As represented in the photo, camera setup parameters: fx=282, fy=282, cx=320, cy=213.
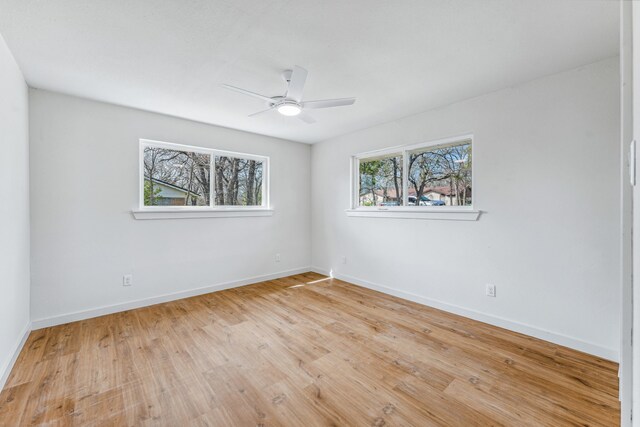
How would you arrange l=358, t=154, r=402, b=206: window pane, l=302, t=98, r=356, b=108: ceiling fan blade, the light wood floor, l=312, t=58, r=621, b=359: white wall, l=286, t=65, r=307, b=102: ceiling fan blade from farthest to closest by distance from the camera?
l=358, t=154, r=402, b=206: window pane → l=302, t=98, r=356, b=108: ceiling fan blade → l=312, t=58, r=621, b=359: white wall → l=286, t=65, r=307, b=102: ceiling fan blade → the light wood floor

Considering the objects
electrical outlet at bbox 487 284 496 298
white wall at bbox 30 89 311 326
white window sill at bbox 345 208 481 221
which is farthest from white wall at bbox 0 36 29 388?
electrical outlet at bbox 487 284 496 298

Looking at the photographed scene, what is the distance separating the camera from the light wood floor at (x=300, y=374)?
1632 mm

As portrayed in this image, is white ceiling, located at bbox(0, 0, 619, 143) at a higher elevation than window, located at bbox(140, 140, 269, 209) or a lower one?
higher

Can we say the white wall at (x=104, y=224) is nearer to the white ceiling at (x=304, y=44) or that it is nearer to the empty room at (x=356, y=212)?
the empty room at (x=356, y=212)

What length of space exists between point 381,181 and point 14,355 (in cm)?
400

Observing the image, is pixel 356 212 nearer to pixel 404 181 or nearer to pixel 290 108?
pixel 404 181

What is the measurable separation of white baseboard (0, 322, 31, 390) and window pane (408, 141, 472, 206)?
3.90 metres

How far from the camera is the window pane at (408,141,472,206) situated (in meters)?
3.10

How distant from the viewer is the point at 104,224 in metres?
3.04

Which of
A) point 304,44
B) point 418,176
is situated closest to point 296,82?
point 304,44

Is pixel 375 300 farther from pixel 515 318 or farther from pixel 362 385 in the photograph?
pixel 362 385

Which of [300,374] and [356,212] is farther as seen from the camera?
[356,212]

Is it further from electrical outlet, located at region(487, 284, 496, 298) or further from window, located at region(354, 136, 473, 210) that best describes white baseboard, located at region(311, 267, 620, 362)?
window, located at region(354, 136, 473, 210)

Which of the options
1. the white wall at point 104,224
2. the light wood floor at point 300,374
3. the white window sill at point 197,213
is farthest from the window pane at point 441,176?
the white wall at point 104,224
